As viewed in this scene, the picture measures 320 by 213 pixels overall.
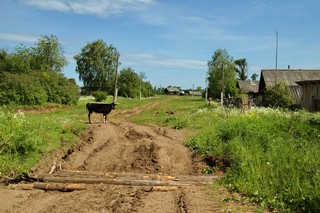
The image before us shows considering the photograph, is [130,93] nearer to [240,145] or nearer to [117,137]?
[117,137]

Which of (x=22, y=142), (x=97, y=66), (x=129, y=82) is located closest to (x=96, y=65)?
(x=97, y=66)

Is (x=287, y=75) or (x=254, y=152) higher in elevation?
(x=287, y=75)

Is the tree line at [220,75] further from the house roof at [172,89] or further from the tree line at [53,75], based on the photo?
the house roof at [172,89]

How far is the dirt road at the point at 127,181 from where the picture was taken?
6895 mm

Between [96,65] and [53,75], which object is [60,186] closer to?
[53,75]

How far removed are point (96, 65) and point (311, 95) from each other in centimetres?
5937

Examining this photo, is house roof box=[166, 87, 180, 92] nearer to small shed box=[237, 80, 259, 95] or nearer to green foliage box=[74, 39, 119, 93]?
green foliage box=[74, 39, 119, 93]

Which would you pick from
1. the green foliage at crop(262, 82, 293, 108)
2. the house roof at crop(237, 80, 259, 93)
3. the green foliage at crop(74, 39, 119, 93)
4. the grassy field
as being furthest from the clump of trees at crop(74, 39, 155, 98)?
the grassy field

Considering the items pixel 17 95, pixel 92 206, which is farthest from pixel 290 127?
pixel 17 95

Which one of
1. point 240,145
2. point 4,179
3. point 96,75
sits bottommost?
point 4,179

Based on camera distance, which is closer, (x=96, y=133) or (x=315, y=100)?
(x=96, y=133)

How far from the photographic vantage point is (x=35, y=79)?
32.8 meters

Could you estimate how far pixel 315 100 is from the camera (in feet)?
86.5

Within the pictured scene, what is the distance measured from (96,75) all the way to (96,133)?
219 feet
